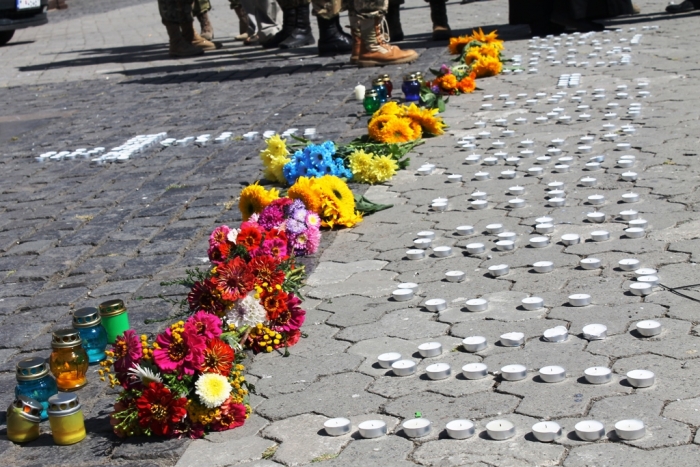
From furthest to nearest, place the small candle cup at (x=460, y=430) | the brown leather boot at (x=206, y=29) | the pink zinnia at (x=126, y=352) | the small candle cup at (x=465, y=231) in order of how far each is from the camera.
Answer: the brown leather boot at (x=206, y=29) → the small candle cup at (x=465, y=231) → the pink zinnia at (x=126, y=352) → the small candle cup at (x=460, y=430)

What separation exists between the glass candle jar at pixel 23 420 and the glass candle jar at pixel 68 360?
11.0 inches

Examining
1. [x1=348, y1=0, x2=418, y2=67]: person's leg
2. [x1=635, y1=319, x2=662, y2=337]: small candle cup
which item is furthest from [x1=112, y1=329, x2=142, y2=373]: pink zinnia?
[x1=348, y1=0, x2=418, y2=67]: person's leg

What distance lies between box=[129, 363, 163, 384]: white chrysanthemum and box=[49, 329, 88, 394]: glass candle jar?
435 mm

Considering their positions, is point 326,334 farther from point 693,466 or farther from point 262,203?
point 693,466

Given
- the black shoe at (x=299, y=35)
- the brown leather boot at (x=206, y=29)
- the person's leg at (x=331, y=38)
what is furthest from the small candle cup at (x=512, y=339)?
the brown leather boot at (x=206, y=29)

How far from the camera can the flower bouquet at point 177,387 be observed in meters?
Result: 3.07

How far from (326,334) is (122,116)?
579 cm

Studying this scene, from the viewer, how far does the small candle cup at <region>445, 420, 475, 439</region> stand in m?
2.92

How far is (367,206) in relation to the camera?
537cm

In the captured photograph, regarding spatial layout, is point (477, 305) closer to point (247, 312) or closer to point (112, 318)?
point (247, 312)

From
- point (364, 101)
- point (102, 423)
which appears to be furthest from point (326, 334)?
point (364, 101)

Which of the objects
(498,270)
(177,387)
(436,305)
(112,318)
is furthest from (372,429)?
(498,270)

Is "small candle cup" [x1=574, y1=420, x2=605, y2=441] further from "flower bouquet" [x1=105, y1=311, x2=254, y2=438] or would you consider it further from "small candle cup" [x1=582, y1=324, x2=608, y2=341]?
"flower bouquet" [x1=105, y1=311, x2=254, y2=438]

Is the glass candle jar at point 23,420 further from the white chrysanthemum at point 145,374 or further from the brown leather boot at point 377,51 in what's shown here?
the brown leather boot at point 377,51
